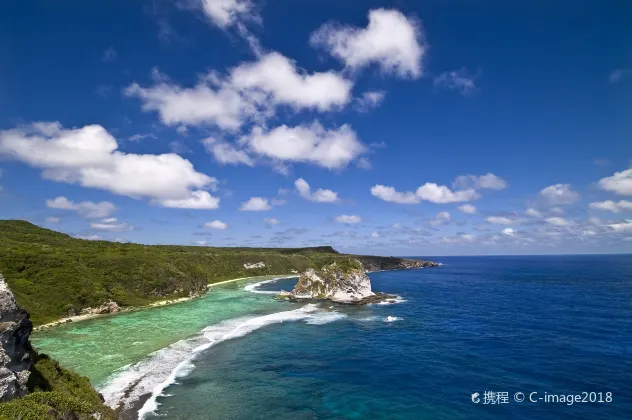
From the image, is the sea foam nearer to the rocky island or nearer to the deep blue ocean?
the deep blue ocean

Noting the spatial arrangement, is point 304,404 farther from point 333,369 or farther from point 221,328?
point 221,328

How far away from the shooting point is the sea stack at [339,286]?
379ft

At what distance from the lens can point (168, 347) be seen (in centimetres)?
6188

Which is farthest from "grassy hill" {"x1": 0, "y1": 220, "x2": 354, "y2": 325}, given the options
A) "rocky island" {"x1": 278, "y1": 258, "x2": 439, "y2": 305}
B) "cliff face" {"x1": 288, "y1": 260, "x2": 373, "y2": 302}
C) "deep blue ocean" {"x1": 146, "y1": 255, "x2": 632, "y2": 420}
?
"deep blue ocean" {"x1": 146, "y1": 255, "x2": 632, "y2": 420}

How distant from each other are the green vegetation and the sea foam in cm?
502

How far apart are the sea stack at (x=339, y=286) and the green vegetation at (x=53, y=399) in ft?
282

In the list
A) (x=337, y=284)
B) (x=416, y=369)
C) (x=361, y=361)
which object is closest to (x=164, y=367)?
(x=361, y=361)

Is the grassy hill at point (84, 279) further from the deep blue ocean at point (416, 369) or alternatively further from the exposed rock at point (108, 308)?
the deep blue ocean at point (416, 369)

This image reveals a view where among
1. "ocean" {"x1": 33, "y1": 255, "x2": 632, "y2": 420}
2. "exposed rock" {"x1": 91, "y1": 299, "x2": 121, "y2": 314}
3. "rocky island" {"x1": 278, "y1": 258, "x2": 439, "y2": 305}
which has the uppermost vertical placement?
"rocky island" {"x1": 278, "y1": 258, "x2": 439, "y2": 305}

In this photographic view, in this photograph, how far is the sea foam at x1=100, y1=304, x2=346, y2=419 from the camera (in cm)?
4099

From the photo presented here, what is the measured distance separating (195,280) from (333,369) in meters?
109

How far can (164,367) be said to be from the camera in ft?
167

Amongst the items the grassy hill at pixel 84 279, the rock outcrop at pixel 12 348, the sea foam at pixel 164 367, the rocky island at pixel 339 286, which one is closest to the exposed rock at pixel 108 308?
the grassy hill at pixel 84 279

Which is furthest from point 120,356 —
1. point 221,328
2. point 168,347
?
point 221,328
